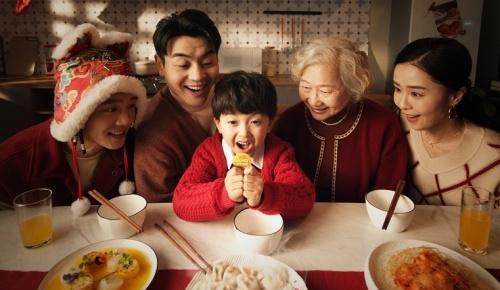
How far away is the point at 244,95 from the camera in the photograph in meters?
1.20

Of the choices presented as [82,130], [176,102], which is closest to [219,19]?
[176,102]

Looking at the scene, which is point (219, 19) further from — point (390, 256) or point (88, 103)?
point (390, 256)

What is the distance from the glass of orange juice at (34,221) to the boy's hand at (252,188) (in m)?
0.59

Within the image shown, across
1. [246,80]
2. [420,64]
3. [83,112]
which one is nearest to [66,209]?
[83,112]

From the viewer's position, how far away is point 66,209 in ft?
4.09

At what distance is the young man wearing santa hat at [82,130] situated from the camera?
1.30 metres

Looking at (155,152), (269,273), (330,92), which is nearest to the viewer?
(269,273)

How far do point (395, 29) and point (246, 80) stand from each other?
2825 mm

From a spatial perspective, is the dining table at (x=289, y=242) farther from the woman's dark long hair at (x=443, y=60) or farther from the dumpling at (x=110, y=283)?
the woman's dark long hair at (x=443, y=60)

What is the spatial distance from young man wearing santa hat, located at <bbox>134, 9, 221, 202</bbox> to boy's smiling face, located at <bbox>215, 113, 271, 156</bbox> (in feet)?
1.25

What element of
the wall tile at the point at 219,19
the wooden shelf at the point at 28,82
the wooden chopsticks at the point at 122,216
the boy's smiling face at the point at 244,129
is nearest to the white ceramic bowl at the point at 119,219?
the wooden chopsticks at the point at 122,216

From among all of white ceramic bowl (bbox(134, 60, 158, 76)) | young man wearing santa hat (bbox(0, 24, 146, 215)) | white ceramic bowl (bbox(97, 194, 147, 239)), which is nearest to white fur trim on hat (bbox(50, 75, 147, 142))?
young man wearing santa hat (bbox(0, 24, 146, 215))

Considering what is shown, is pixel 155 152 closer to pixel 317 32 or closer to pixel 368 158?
pixel 368 158

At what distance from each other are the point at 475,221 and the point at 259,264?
62 cm
